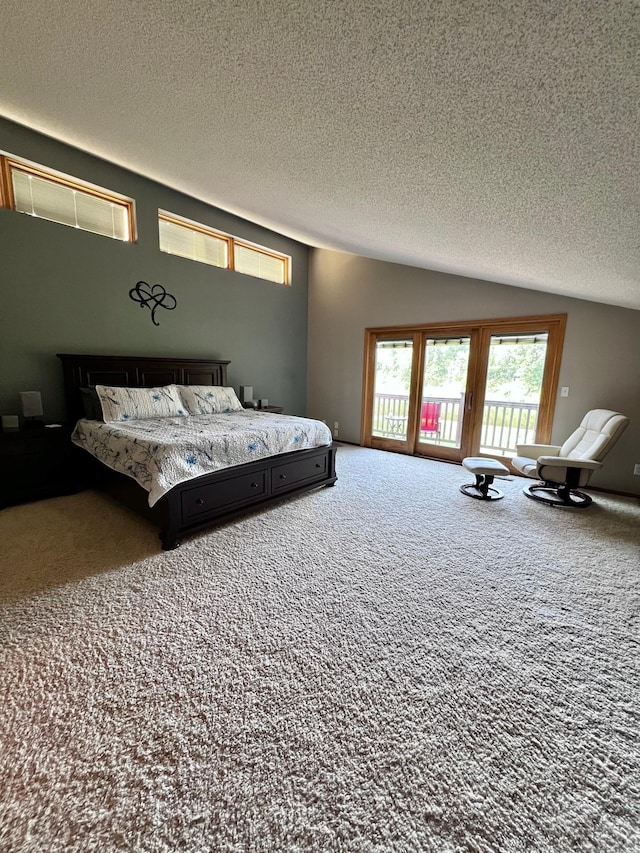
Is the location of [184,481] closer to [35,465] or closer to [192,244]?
[35,465]

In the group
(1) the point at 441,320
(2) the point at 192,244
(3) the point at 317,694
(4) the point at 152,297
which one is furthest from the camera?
(1) the point at 441,320

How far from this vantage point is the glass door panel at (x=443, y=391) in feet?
15.5

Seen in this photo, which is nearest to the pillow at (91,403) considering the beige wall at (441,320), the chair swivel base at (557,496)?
the beige wall at (441,320)

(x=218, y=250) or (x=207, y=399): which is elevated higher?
(x=218, y=250)

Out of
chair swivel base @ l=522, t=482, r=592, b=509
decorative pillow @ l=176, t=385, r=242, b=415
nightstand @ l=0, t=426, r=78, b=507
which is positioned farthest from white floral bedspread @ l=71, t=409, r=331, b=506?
chair swivel base @ l=522, t=482, r=592, b=509

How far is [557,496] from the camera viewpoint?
358 centimetres

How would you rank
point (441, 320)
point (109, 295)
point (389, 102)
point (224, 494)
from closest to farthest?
point (389, 102)
point (224, 494)
point (109, 295)
point (441, 320)

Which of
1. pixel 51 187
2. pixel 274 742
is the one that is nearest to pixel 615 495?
pixel 274 742

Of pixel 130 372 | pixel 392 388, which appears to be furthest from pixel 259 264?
→ pixel 392 388

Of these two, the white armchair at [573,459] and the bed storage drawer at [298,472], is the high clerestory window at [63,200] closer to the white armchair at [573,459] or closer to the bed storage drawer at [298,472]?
the bed storage drawer at [298,472]

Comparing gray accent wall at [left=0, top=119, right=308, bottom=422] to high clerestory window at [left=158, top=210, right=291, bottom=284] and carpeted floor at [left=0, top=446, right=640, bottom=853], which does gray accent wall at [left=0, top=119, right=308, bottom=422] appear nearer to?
high clerestory window at [left=158, top=210, right=291, bottom=284]

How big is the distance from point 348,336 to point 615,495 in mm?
4004

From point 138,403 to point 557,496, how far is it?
4.45 meters

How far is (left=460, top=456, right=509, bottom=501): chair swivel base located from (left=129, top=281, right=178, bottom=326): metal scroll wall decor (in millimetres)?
3947
